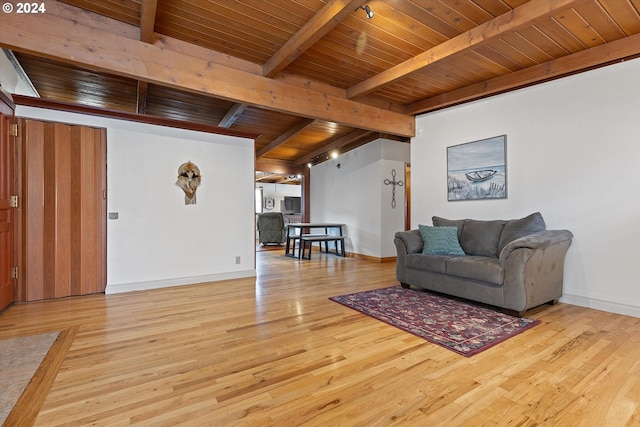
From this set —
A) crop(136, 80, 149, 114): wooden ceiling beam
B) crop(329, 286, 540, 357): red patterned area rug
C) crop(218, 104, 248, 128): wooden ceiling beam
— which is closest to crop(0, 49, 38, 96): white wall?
crop(136, 80, 149, 114): wooden ceiling beam

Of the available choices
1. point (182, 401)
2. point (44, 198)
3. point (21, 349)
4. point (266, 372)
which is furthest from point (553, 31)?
point (44, 198)

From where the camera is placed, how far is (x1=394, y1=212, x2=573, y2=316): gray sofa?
Result: 8.98 ft

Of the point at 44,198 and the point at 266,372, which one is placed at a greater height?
the point at 44,198

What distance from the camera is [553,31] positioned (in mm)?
2764

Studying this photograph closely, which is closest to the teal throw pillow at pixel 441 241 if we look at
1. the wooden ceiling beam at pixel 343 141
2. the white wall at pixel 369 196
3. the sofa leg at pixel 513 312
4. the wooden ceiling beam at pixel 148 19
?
the sofa leg at pixel 513 312

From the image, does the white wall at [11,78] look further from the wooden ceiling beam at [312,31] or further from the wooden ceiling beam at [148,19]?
the wooden ceiling beam at [312,31]

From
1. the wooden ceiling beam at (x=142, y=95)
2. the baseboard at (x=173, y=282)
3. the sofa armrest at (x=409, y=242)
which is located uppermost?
the wooden ceiling beam at (x=142, y=95)

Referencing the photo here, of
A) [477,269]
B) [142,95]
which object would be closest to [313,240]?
[477,269]

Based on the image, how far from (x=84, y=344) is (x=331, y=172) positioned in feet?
19.9

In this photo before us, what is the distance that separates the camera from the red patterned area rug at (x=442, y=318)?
2.26m

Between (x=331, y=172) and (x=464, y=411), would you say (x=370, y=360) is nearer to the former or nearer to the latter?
(x=464, y=411)

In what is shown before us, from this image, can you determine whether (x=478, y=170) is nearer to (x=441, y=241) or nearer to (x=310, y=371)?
(x=441, y=241)

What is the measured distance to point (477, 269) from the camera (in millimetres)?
2961

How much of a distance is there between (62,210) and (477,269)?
14.6ft
